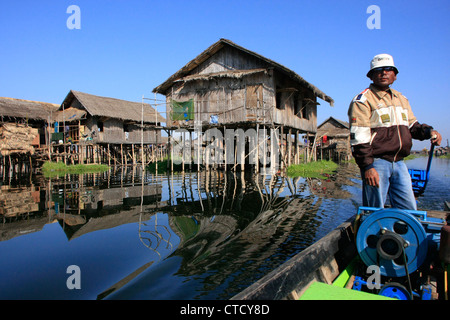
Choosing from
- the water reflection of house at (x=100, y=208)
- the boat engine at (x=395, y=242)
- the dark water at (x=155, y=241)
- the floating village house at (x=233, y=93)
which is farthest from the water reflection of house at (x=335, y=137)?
the boat engine at (x=395, y=242)

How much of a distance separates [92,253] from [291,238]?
319 centimetres

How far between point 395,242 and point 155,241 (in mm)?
3650

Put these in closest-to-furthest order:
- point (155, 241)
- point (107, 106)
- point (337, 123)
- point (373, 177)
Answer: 1. point (373, 177)
2. point (155, 241)
3. point (107, 106)
4. point (337, 123)

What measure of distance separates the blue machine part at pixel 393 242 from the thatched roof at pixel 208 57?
13383 millimetres

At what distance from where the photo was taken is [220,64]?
1744cm

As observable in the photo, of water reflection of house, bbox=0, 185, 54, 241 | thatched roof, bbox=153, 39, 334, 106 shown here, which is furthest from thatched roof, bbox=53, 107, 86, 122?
water reflection of house, bbox=0, 185, 54, 241

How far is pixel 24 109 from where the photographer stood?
25.9 metres

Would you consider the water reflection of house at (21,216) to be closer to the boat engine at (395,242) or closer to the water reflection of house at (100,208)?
the water reflection of house at (100,208)

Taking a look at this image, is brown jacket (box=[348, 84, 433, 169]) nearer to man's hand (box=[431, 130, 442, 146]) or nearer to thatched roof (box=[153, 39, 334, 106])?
man's hand (box=[431, 130, 442, 146])

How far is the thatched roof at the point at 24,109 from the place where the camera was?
24.2 m

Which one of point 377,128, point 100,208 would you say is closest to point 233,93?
point 100,208

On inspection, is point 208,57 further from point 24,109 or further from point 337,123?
point 337,123

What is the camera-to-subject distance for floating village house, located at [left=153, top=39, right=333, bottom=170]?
1611 centimetres

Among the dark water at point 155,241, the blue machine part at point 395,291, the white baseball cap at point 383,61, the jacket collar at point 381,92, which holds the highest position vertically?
the white baseball cap at point 383,61
